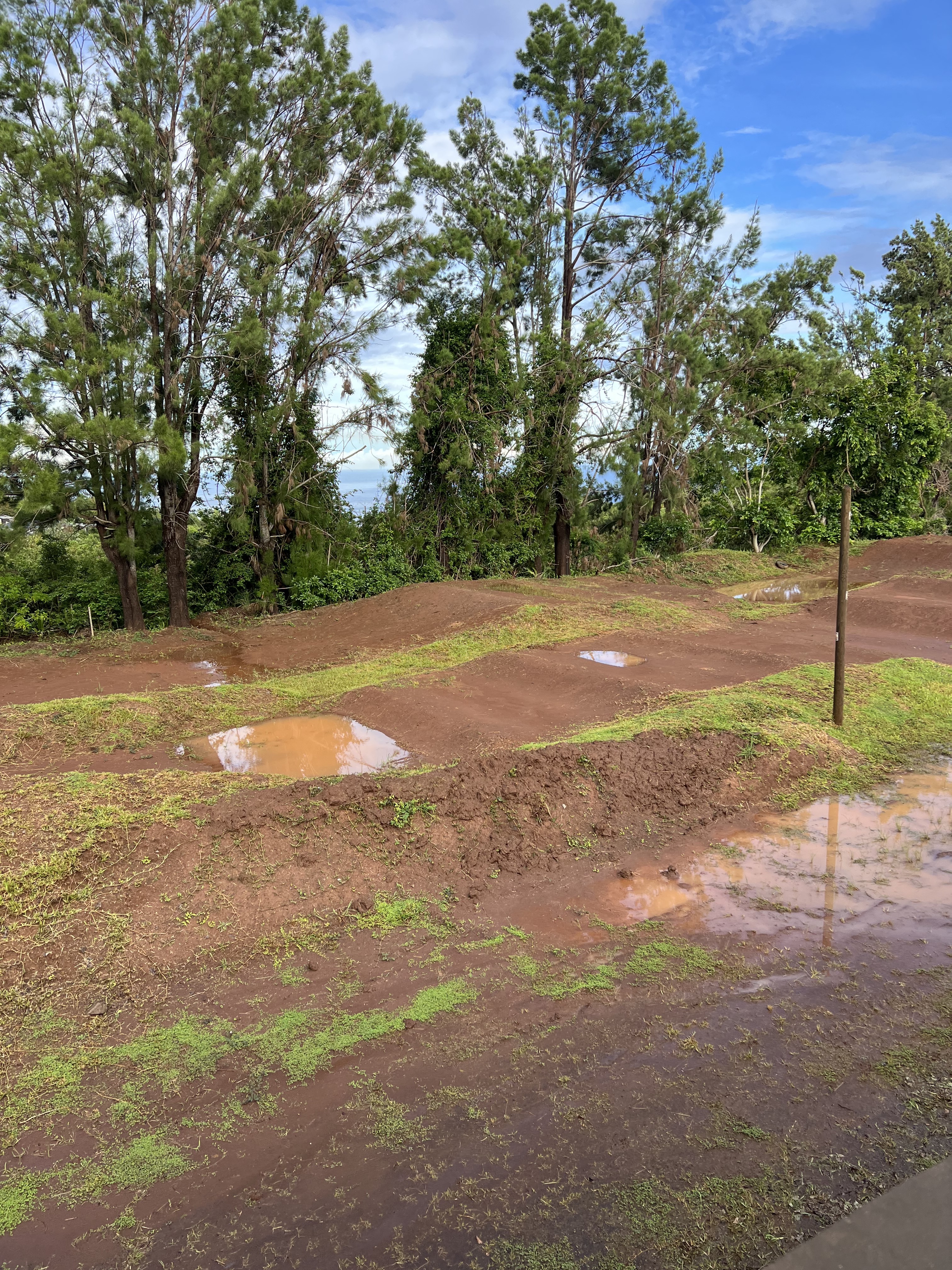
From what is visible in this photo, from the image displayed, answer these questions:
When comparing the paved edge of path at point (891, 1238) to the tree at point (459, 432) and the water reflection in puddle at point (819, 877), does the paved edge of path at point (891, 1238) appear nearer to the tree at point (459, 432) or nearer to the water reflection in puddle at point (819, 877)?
the water reflection in puddle at point (819, 877)

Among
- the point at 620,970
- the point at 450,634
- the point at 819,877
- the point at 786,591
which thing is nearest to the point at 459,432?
the point at 450,634

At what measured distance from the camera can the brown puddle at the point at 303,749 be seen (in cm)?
663

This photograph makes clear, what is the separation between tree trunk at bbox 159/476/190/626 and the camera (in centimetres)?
1317

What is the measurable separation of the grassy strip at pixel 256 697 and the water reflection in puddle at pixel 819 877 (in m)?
4.16

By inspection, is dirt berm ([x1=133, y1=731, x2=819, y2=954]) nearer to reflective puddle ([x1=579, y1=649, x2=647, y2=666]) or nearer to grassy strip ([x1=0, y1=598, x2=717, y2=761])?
grassy strip ([x1=0, y1=598, x2=717, y2=761])

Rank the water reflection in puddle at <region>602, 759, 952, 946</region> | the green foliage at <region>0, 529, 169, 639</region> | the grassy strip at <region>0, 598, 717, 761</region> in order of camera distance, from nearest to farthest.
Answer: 1. the water reflection in puddle at <region>602, 759, 952, 946</region>
2. the grassy strip at <region>0, 598, 717, 761</region>
3. the green foliage at <region>0, 529, 169, 639</region>

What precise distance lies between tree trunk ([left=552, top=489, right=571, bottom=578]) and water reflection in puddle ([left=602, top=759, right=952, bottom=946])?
41.8 feet

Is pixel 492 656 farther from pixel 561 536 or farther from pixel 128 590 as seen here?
pixel 561 536

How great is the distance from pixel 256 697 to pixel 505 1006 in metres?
5.27

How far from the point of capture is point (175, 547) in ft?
44.3

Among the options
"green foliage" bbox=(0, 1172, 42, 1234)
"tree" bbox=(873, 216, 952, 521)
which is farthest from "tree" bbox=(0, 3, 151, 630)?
"tree" bbox=(873, 216, 952, 521)

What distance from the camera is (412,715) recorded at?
7.71 metres

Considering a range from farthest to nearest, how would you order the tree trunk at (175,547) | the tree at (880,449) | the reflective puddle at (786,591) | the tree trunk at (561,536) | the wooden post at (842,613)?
the tree at (880,449)
the tree trunk at (561,536)
the reflective puddle at (786,591)
the tree trunk at (175,547)
the wooden post at (842,613)

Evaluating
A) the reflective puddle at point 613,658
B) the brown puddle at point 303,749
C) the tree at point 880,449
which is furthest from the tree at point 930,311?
the brown puddle at point 303,749
